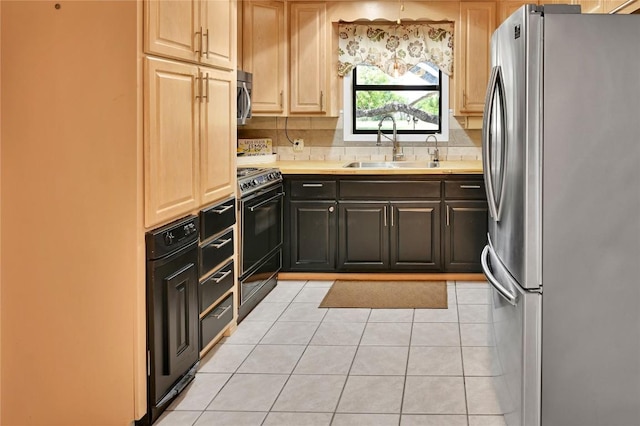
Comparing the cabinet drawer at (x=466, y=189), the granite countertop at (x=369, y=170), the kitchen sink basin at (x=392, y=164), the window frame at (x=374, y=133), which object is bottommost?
the cabinet drawer at (x=466, y=189)

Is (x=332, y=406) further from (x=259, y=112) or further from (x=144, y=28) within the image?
(x=259, y=112)

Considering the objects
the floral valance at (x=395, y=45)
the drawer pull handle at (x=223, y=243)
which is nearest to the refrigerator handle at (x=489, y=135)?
the drawer pull handle at (x=223, y=243)

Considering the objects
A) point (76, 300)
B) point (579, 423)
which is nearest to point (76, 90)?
→ point (76, 300)

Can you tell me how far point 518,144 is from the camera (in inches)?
106

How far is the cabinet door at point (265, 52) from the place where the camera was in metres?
6.02

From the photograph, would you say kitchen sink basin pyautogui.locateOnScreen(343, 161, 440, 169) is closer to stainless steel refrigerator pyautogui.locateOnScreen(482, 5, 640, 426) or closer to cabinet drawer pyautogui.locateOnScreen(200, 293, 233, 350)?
cabinet drawer pyautogui.locateOnScreen(200, 293, 233, 350)

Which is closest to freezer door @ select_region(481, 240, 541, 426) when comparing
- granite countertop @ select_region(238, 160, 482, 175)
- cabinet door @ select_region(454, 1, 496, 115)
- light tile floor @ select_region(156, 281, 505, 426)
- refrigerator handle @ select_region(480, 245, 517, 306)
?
refrigerator handle @ select_region(480, 245, 517, 306)

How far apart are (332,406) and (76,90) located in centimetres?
173

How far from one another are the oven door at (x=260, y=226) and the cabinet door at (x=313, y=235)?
153 millimetres

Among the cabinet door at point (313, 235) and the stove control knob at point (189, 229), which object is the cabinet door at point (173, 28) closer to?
the stove control knob at point (189, 229)

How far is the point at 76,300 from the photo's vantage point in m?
2.85

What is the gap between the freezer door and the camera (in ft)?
8.73

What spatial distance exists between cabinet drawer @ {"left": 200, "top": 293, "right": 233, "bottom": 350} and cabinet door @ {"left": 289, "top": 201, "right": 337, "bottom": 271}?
164 centimetres

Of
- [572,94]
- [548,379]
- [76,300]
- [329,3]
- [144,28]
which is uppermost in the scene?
[329,3]
